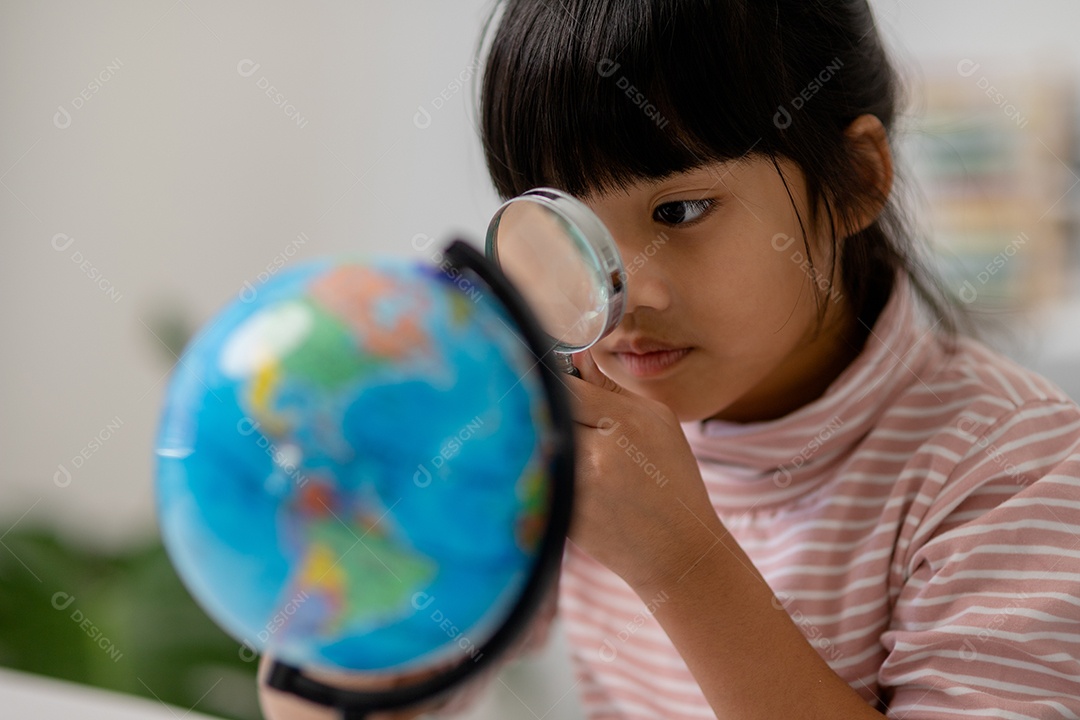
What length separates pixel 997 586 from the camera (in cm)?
73

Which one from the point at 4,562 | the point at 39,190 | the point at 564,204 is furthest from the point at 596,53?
the point at 39,190

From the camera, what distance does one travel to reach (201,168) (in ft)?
7.04

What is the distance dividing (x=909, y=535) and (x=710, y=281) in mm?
277

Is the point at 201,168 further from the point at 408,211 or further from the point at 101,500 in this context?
the point at 101,500

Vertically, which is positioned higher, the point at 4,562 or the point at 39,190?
the point at 39,190

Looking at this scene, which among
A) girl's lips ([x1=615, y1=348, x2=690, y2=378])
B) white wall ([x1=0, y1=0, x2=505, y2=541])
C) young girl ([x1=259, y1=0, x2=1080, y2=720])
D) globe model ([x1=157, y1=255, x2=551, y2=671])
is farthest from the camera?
white wall ([x1=0, y1=0, x2=505, y2=541])

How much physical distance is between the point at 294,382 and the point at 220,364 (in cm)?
4

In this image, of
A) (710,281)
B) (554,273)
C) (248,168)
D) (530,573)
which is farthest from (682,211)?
(248,168)

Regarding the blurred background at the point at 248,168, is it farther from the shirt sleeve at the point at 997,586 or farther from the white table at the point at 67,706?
the shirt sleeve at the point at 997,586

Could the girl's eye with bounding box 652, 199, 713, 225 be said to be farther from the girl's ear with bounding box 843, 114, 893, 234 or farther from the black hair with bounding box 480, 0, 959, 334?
the girl's ear with bounding box 843, 114, 893, 234

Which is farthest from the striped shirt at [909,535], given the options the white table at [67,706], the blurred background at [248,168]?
the blurred background at [248,168]

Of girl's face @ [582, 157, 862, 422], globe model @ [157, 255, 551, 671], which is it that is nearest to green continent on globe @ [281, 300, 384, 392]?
globe model @ [157, 255, 551, 671]

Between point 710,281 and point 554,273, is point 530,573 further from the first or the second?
point 710,281

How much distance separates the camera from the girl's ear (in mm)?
875
